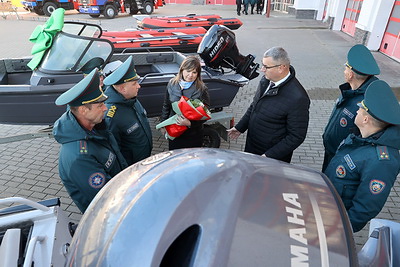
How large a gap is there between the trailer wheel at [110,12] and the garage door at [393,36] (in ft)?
48.4

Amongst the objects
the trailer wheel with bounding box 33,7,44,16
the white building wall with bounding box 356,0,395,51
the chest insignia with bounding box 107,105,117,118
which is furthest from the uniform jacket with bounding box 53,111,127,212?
the trailer wheel with bounding box 33,7,44,16

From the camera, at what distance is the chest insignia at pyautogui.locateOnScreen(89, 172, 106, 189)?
194cm

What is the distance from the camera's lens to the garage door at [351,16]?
1222cm

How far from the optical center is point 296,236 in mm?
977

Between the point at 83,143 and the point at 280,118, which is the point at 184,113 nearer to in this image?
the point at 280,118

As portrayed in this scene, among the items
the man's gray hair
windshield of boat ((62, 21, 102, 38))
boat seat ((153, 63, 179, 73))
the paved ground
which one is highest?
the man's gray hair

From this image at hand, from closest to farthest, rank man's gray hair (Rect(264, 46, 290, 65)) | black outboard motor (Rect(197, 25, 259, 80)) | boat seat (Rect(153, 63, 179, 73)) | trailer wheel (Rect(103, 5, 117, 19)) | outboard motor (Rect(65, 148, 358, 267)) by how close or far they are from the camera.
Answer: outboard motor (Rect(65, 148, 358, 267)) < man's gray hair (Rect(264, 46, 290, 65)) < black outboard motor (Rect(197, 25, 259, 80)) < boat seat (Rect(153, 63, 179, 73)) < trailer wheel (Rect(103, 5, 117, 19))

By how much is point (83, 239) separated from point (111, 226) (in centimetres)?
16

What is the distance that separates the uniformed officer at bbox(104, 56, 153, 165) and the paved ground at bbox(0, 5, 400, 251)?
1.35 meters

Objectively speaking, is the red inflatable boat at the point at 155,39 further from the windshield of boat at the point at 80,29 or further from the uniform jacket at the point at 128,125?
the uniform jacket at the point at 128,125

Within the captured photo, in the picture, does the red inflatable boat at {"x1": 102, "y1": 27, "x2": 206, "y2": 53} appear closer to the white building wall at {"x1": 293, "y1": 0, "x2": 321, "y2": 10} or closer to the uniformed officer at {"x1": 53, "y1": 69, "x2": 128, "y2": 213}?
the uniformed officer at {"x1": 53, "y1": 69, "x2": 128, "y2": 213}

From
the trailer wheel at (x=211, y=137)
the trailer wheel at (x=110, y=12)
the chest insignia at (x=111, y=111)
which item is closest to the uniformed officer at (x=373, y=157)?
the chest insignia at (x=111, y=111)

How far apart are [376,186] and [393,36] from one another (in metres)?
9.92

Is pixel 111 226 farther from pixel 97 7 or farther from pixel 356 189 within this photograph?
pixel 97 7
